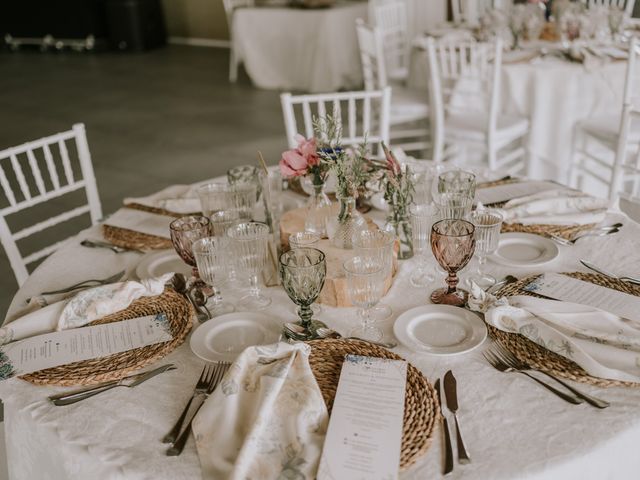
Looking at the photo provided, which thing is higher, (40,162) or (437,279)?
(437,279)

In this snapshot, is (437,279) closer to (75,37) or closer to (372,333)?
(372,333)

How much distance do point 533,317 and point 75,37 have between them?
914 centimetres

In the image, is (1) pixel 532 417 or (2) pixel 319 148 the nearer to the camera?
(1) pixel 532 417

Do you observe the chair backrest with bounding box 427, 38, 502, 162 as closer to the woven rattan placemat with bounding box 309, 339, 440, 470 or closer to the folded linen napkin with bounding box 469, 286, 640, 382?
the folded linen napkin with bounding box 469, 286, 640, 382

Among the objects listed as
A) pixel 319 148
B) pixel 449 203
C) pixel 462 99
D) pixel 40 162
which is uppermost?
pixel 319 148

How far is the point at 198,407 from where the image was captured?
1034 mm

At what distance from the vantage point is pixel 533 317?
1.15 metres

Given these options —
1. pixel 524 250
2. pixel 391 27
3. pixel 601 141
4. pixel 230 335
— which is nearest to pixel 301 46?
pixel 391 27

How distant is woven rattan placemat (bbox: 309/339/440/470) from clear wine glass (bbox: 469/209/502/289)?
1.15ft

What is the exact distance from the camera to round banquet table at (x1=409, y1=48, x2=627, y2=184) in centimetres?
304

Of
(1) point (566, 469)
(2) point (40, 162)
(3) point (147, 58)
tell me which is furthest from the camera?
(3) point (147, 58)

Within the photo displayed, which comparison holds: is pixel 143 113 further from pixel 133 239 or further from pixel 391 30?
pixel 133 239

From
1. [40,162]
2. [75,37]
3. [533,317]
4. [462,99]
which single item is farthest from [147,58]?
[533,317]

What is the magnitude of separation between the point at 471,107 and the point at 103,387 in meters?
2.74
